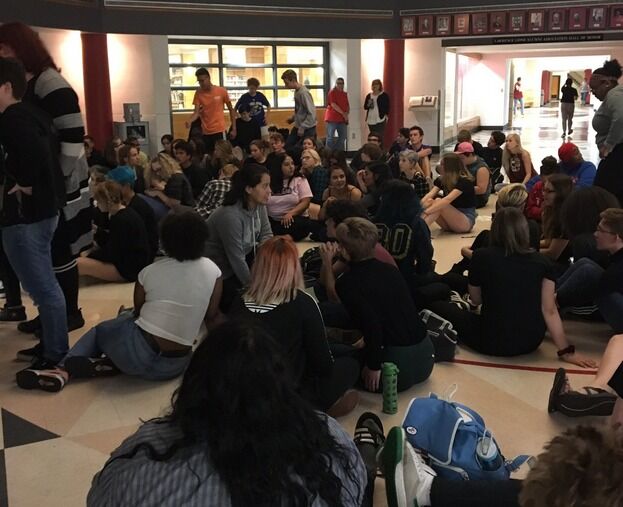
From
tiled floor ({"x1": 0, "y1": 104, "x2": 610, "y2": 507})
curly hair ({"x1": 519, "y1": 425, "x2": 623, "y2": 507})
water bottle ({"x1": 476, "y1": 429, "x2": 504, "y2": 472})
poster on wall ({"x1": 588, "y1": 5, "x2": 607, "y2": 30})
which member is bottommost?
tiled floor ({"x1": 0, "y1": 104, "x2": 610, "y2": 507})

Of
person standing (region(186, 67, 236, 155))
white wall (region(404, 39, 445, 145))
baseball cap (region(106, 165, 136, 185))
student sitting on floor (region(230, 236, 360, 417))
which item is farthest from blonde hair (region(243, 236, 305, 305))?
white wall (region(404, 39, 445, 145))

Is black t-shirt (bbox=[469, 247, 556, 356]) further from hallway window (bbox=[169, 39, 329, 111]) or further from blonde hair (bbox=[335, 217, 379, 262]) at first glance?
hallway window (bbox=[169, 39, 329, 111])

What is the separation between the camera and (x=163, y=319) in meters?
3.88

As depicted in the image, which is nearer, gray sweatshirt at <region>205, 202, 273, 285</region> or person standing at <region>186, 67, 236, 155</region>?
gray sweatshirt at <region>205, 202, 273, 285</region>

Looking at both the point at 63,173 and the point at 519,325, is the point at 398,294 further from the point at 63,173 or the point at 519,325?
the point at 63,173

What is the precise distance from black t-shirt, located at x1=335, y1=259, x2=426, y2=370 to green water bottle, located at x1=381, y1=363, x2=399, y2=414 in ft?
0.44

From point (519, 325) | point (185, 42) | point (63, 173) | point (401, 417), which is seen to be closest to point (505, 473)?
point (401, 417)

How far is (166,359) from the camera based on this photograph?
13.0 feet

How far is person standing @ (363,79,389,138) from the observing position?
13652 mm

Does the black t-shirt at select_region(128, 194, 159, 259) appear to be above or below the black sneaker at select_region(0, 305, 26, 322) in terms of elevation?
above

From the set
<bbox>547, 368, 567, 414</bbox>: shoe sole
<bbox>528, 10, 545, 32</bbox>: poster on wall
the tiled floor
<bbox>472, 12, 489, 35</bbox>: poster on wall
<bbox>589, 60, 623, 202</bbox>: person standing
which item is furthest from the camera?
<bbox>472, 12, 489, 35</bbox>: poster on wall

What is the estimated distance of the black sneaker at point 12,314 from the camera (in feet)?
16.5

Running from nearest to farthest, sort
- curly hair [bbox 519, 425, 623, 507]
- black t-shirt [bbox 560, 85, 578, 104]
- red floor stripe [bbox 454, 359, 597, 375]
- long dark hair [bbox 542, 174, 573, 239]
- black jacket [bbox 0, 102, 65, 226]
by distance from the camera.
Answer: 1. curly hair [bbox 519, 425, 623, 507]
2. black jacket [bbox 0, 102, 65, 226]
3. red floor stripe [bbox 454, 359, 597, 375]
4. long dark hair [bbox 542, 174, 573, 239]
5. black t-shirt [bbox 560, 85, 578, 104]

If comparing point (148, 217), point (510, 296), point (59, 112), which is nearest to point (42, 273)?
point (59, 112)
